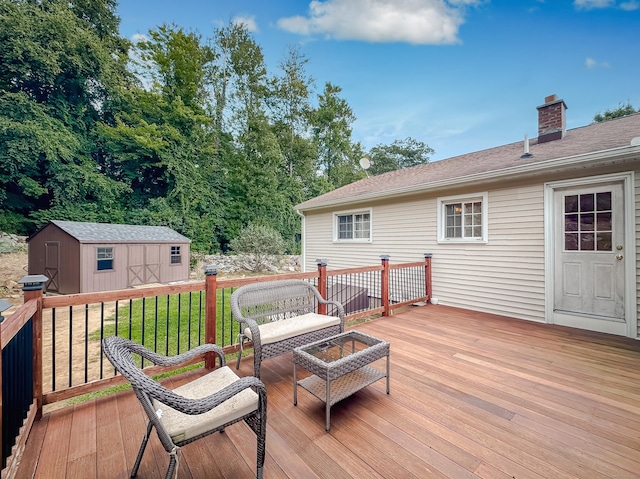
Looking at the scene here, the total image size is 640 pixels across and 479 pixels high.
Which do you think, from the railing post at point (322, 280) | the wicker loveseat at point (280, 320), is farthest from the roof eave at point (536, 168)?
the wicker loveseat at point (280, 320)

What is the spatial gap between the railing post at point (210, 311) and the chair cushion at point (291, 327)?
0.39m

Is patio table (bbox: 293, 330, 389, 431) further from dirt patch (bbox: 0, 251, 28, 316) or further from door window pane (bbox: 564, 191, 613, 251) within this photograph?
dirt patch (bbox: 0, 251, 28, 316)

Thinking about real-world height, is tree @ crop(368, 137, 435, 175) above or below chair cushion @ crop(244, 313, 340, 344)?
above

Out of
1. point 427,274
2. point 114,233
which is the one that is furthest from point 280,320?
point 114,233

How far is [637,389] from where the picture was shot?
94.3 inches

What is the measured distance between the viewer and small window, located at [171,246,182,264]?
11609 millimetres

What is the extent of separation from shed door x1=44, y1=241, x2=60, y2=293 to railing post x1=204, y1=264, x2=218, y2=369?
33.8ft

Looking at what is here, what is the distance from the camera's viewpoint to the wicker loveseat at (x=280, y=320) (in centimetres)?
245

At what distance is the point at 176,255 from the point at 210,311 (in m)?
10.5

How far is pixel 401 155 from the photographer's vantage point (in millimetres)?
23516

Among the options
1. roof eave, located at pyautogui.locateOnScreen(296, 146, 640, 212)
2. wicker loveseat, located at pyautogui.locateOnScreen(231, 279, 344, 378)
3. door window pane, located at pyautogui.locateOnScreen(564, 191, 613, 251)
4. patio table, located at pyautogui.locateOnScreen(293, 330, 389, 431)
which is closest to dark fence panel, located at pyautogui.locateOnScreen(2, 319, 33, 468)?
wicker loveseat, located at pyautogui.locateOnScreen(231, 279, 344, 378)

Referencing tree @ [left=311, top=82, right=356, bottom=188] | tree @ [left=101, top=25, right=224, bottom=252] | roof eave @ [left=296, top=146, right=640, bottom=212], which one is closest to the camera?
roof eave @ [left=296, top=146, right=640, bottom=212]

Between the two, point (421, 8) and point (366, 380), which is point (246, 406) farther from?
point (421, 8)

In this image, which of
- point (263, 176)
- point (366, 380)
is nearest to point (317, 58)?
A: point (263, 176)
